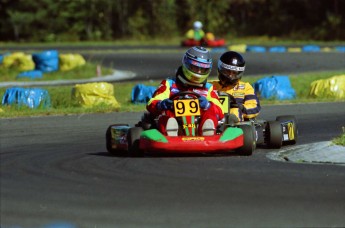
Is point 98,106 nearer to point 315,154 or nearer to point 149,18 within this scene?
point 315,154

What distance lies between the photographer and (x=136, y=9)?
174 ft

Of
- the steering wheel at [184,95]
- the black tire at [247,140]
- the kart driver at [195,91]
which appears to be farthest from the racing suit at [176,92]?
the black tire at [247,140]

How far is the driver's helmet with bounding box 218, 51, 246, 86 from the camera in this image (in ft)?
38.7

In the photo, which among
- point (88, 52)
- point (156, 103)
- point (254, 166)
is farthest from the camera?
point (88, 52)

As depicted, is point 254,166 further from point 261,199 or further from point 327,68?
point 327,68

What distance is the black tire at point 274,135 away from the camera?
440 inches

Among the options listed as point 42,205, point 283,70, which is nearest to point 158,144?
point 42,205

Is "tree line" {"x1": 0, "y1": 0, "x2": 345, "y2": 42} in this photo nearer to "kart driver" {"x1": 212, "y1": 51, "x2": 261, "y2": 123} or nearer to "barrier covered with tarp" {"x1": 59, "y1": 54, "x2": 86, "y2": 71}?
"barrier covered with tarp" {"x1": 59, "y1": 54, "x2": 86, "y2": 71}

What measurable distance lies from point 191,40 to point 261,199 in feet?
104

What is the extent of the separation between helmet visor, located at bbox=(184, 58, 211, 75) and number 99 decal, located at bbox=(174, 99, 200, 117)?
600mm

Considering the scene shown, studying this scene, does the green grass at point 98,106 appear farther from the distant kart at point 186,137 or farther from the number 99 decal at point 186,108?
the number 99 decal at point 186,108

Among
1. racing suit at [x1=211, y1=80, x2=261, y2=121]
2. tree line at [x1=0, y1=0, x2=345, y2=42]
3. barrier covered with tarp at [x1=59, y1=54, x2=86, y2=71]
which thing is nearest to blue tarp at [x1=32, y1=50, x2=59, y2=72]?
barrier covered with tarp at [x1=59, y1=54, x2=86, y2=71]

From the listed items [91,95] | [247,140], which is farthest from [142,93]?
[247,140]

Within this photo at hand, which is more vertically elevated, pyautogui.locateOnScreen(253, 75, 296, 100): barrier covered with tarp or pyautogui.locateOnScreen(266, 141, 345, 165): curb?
pyautogui.locateOnScreen(266, 141, 345, 165): curb
